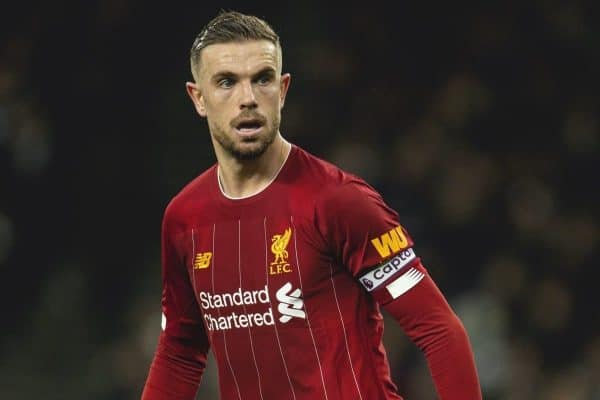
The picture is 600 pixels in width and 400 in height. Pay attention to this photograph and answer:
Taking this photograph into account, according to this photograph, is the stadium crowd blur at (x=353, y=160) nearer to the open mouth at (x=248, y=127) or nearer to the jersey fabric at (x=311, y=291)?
the jersey fabric at (x=311, y=291)

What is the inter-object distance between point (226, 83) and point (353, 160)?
311cm

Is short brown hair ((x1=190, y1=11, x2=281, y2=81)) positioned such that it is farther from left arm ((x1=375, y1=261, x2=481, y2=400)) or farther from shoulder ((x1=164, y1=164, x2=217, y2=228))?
left arm ((x1=375, y1=261, x2=481, y2=400))

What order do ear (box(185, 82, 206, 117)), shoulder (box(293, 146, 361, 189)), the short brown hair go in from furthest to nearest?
ear (box(185, 82, 206, 117)), the short brown hair, shoulder (box(293, 146, 361, 189))

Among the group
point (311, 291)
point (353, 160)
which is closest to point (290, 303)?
A: point (311, 291)

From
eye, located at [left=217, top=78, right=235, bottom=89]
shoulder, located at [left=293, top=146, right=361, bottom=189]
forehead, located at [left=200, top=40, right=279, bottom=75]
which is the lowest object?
shoulder, located at [left=293, top=146, right=361, bottom=189]

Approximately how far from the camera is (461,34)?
6.71 metres

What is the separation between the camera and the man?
2.99 meters

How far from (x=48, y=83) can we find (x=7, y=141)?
470 millimetres

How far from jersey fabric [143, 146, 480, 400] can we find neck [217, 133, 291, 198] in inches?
1.0

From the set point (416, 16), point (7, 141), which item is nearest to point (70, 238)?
point (7, 141)

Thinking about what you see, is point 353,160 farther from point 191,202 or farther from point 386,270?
point 386,270

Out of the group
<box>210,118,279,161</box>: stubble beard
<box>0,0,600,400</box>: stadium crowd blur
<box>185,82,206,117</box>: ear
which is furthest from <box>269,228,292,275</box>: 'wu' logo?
<box>0,0,600,400</box>: stadium crowd blur

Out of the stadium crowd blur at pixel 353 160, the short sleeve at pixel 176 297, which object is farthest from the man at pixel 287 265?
the stadium crowd blur at pixel 353 160

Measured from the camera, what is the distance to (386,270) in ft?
9.84
